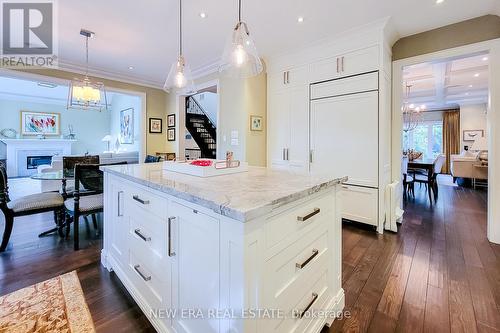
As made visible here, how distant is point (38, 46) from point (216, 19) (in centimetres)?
294

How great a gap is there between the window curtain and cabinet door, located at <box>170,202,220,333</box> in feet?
36.1

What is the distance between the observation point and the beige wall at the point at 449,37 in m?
2.64

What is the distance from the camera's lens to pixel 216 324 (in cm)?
100

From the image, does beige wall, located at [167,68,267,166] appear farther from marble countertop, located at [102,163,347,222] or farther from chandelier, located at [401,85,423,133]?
chandelier, located at [401,85,423,133]

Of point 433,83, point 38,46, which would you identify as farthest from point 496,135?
point 38,46

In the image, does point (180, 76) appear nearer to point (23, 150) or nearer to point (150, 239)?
point (150, 239)

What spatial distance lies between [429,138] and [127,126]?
1193cm

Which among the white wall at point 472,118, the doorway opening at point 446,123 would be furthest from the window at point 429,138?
the white wall at point 472,118

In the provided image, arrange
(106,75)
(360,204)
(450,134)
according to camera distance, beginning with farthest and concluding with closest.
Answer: (450,134), (106,75), (360,204)

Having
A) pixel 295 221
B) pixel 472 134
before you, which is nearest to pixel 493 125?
pixel 295 221

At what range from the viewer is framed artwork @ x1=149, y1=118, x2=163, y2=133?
5.89 meters

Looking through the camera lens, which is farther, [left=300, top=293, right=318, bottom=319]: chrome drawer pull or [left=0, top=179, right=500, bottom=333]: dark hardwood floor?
[left=0, top=179, right=500, bottom=333]: dark hardwood floor

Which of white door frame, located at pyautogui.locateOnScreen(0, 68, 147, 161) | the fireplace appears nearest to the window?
white door frame, located at pyautogui.locateOnScreen(0, 68, 147, 161)

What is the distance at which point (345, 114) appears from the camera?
316 centimetres
